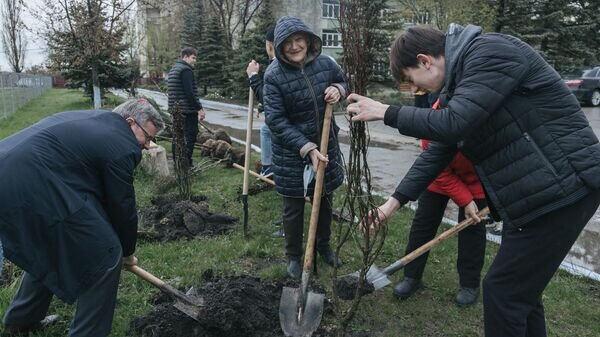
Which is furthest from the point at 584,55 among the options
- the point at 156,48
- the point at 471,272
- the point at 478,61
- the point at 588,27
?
the point at 156,48

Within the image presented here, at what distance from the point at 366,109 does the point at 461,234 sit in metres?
1.68

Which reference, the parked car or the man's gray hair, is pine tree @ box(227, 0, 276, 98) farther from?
the man's gray hair

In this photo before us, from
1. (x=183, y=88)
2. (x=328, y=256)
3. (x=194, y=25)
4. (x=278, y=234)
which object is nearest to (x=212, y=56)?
(x=194, y=25)

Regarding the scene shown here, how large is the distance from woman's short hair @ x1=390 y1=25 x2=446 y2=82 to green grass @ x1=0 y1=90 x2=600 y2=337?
1786 millimetres

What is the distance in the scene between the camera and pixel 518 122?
1855 millimetres

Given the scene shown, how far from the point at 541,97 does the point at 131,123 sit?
1.96 m

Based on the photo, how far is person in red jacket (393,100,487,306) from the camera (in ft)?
10.6

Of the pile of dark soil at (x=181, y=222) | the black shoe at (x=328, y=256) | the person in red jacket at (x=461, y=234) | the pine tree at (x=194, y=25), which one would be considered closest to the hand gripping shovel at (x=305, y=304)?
the person in red jacket at (x=461, y=234)

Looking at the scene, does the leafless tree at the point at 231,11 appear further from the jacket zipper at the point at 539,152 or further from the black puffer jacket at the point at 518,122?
the jacket zipper at the point at 539,152

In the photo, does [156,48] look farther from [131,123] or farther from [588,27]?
[131,123]

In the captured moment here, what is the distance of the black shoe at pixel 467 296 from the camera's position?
334 centimetres

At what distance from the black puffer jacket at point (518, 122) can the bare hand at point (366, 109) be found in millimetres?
111

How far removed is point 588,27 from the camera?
19.7 m

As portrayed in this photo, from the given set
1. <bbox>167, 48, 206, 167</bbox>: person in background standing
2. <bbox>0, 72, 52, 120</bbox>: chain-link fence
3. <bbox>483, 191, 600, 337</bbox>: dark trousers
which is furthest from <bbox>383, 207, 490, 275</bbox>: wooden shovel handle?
<bbox>0, 72, 52, 120</bbox>: chain-link fence
